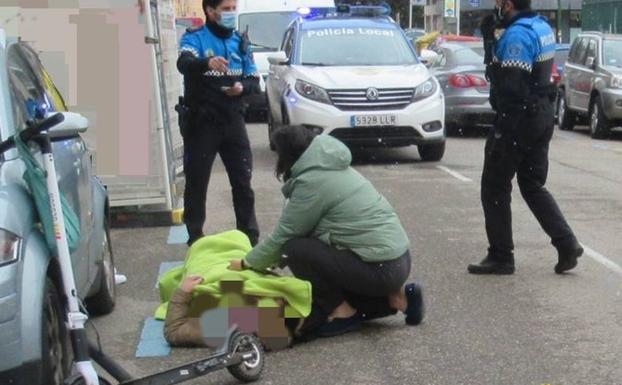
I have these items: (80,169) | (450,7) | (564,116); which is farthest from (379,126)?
(450,7)

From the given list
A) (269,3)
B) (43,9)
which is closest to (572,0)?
(269,3)

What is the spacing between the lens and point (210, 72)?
7812mm

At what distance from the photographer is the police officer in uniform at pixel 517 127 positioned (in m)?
7.35

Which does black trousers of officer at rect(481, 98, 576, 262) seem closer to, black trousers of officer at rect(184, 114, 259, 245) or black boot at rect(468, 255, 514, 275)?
black boot at rect(468, 255, 514, 275)

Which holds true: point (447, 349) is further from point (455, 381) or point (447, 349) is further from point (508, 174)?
point (508, 174)

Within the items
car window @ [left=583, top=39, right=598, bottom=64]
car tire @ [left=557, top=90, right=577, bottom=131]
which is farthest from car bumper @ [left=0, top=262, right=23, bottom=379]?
car tire @ [left=557, top=90, right=577, bottom=131]

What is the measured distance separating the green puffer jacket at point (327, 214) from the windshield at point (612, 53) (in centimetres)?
1424

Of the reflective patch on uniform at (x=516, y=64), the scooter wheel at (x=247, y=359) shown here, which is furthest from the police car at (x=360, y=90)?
the scooter wheel at (x=247, y=359)

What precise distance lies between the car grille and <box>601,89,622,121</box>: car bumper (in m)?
6.17

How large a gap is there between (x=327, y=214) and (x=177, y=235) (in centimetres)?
352

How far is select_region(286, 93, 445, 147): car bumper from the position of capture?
537 inches

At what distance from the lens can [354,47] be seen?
14773mm

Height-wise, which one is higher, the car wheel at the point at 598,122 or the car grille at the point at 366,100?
the car grille at the point at 366,100

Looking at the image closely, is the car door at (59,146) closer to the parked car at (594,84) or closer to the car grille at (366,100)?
the car grille at (366,100)
